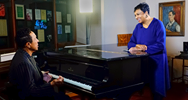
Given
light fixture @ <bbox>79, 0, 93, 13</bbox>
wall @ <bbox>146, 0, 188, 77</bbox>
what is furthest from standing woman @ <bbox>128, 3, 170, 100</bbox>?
wall @ <bbox>146, 0, 188, 77</bbox>

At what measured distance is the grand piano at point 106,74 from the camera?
6.06 feet

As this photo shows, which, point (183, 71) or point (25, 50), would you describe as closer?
point (25, 50)

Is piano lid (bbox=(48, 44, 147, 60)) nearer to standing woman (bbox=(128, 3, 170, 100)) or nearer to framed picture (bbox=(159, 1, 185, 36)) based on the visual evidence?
standing woman (bbox=(128, 3, 170, 100))

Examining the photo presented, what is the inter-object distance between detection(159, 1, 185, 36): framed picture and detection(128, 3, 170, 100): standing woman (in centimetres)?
239

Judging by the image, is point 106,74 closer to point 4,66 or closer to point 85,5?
point 4,66

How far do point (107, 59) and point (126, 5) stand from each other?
3379 millimetres

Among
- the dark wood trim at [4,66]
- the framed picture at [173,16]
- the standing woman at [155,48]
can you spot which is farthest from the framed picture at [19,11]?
the framed picture at [173,16]

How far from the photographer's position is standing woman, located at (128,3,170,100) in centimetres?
238

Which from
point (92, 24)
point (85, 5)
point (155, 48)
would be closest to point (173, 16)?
point (92, 24)

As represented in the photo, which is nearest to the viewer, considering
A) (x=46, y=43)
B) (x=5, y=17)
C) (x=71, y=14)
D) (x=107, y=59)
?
(x=107, y=59)

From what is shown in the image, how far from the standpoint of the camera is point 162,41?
2.38 m

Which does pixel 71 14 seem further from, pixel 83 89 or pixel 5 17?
pixel 83 89

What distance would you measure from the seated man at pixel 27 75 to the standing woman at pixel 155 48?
111cm

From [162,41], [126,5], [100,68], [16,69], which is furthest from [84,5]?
[16,69]
